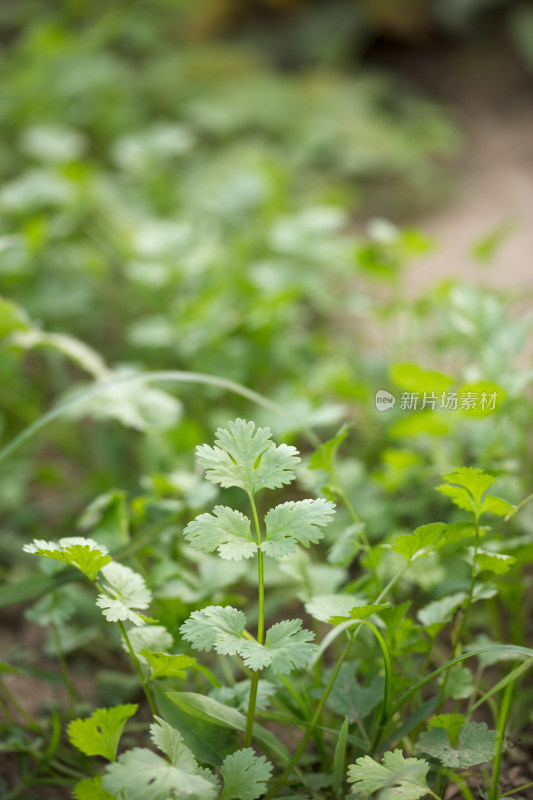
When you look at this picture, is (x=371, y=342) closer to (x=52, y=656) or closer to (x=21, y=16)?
(x=52, y=656)

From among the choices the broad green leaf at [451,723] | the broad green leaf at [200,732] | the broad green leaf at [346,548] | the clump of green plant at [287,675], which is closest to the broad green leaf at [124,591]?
the clump of green plant at [287,675]

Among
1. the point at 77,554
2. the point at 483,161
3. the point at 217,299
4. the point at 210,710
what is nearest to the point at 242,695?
the point at 210,710

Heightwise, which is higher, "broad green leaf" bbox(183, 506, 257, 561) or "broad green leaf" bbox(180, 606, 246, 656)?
"broad green leaf" bbox(183, 506, 257, 561)

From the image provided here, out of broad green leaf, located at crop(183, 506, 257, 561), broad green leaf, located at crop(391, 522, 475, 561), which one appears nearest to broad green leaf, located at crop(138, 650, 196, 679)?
broad green leaf, located at crop(183, 506, 257, 561)

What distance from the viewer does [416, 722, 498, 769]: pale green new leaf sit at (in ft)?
2.33

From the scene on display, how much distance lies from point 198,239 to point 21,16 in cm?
181

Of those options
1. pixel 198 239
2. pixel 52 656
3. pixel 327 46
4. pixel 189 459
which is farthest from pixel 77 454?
pixel 327 46

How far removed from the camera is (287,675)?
0.79 metres

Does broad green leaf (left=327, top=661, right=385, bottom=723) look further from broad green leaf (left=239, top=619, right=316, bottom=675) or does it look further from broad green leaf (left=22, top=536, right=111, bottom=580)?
broad green leaf (left=22, top=536, right=111, bottom=580)

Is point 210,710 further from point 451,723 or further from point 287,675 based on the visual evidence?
point 451,723

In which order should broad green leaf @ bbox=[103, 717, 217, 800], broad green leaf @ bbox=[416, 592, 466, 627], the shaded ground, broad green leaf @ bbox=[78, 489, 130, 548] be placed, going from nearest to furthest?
broad green leaf @ bbox=[103, 717, 217, 800] → broad green leaf @ bbox=[416, 592, 466, 627] → broad green leaf @ bbox=[78, 489, 130, 548] → the shaded ground

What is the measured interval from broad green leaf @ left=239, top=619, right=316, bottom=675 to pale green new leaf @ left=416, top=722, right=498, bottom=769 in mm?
173

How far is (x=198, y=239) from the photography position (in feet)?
5.61

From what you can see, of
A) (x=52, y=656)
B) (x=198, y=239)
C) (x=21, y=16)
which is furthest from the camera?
(x=21, y=16)
